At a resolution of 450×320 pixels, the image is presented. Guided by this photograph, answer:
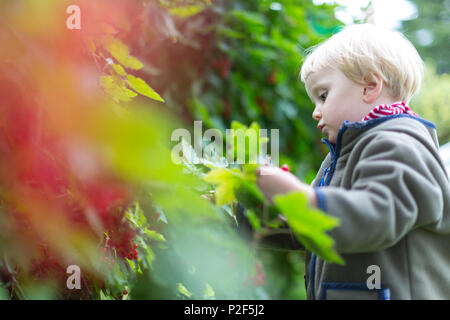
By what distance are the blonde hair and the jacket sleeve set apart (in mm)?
168

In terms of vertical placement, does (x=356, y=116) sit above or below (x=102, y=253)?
above

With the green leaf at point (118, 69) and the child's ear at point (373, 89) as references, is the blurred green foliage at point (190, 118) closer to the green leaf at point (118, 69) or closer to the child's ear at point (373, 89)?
the green leaf at point (118, 69)

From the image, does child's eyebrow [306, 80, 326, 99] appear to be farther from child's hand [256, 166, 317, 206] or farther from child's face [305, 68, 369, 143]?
child's hand [256, 166, 317, 206]

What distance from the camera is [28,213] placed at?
0.51 meters

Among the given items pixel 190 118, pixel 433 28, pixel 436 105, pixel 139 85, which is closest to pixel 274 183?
pixel 139 85

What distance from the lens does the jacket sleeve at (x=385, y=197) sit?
543mm

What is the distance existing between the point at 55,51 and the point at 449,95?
10.2 feet

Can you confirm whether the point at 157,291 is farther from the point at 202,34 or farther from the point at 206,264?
the point at 202,34

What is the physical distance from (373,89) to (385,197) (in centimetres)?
29

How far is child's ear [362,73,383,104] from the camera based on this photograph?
0.78 metres

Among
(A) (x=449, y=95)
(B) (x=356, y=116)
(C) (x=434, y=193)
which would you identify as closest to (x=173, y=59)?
(B) (x=356, y=116)

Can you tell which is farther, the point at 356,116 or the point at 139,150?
the point at 356,116

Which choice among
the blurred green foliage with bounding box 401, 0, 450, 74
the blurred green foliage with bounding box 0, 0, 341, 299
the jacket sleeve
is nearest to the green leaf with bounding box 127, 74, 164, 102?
the blurred green foliage with bounding box 0, 0, 341, 299

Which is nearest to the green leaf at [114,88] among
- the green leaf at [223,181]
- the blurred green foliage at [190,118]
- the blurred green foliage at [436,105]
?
the blurred green foliage at [190,118]
